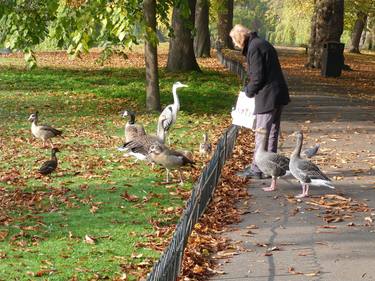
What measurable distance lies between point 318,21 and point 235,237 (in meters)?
29.7

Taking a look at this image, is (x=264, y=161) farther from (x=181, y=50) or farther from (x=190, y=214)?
(x=181, y=50)

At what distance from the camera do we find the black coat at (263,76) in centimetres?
1123

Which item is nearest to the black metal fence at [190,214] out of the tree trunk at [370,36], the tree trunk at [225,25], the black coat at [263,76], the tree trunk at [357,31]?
the black coat at [263,76]

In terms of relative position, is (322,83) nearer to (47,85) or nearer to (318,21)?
(318,21)

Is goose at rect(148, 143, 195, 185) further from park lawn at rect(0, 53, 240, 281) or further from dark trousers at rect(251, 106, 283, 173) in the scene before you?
dark trousers at rect(251, 106, 283, 173)

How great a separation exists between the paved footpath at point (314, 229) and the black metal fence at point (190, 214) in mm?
525

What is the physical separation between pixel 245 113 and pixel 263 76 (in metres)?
0.81

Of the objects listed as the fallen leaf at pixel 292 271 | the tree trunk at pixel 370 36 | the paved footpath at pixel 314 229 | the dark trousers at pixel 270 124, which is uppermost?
the dark trousers at pixel 270 124

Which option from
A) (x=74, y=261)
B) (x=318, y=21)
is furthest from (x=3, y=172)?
(x=318, y=21)

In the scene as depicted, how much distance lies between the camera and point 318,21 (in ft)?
122

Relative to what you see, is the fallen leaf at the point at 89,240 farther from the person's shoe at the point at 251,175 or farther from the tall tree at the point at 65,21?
the tall tree at the point at 65,21

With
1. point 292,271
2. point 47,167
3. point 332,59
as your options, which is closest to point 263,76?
point 47,167

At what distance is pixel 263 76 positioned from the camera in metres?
11.3

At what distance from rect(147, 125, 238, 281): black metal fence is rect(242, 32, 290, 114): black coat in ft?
2.84
